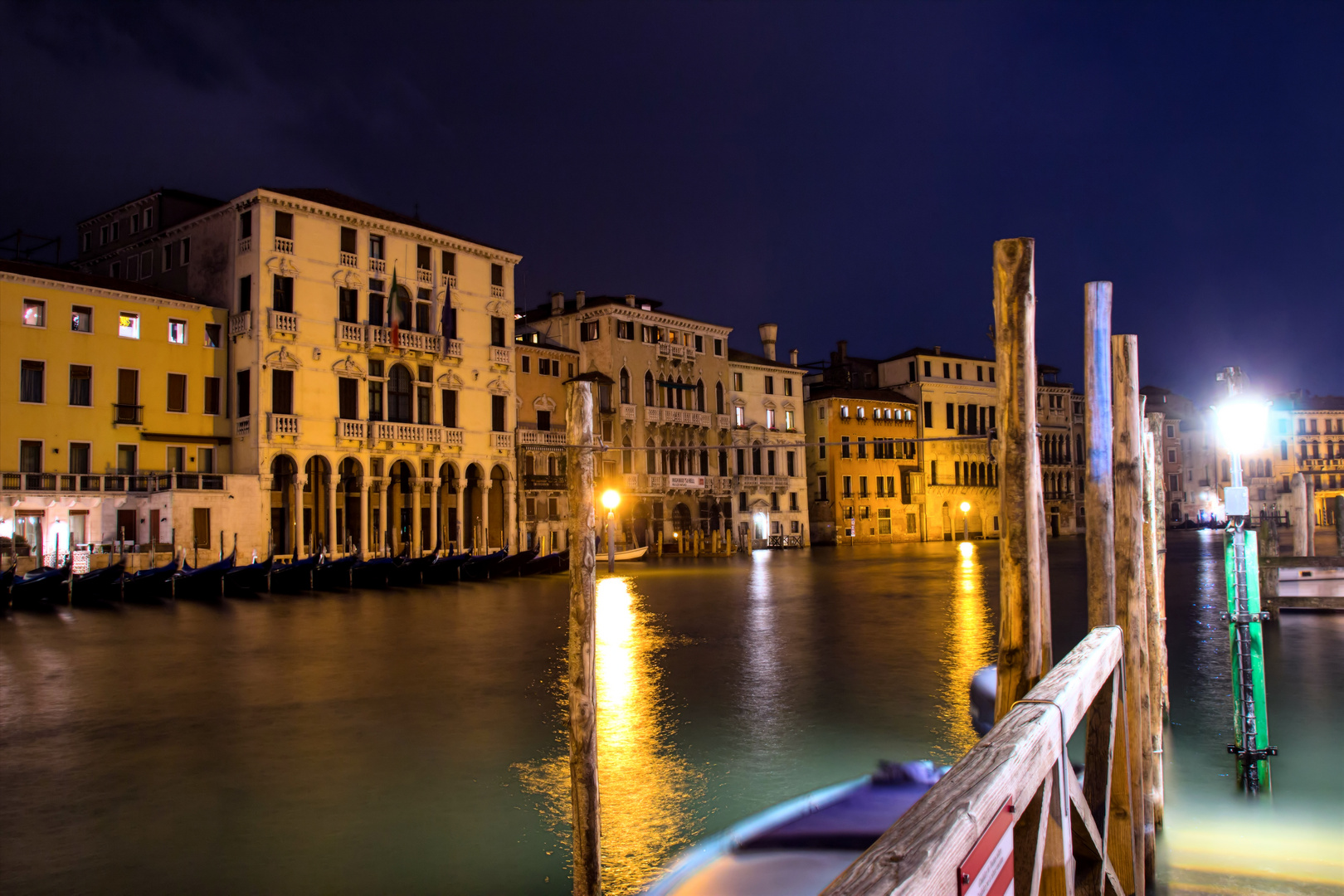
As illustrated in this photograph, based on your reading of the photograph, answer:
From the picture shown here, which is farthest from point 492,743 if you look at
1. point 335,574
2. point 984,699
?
point 335,574

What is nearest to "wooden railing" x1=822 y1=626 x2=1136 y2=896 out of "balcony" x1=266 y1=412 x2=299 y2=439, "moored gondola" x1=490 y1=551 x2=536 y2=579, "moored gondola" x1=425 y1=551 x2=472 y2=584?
"moored gondola" x1=425 y1=551 x2=472 y2=584

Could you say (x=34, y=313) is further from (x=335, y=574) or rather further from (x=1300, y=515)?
(x=1300, y=515)

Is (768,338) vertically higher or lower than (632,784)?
higher

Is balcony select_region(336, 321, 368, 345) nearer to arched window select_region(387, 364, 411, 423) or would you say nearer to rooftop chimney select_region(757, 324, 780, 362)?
arched window select_region(387, 364, 411, 423)

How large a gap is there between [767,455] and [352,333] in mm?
22359

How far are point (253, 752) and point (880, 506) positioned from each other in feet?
152

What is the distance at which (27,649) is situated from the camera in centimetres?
1384

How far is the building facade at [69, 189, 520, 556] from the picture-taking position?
93.8 ft

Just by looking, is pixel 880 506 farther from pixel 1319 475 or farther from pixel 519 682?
pixel 519 682

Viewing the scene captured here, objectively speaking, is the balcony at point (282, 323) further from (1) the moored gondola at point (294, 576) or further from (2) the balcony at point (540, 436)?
(2) the balcony at point (540, 436)

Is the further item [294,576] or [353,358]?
[353,358]

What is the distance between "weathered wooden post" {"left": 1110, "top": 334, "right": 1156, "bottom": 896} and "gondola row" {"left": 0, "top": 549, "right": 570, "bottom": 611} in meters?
20.5

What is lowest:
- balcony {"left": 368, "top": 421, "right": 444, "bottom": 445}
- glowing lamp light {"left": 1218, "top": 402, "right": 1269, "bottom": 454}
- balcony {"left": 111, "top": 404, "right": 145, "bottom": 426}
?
glowing lamp light {"left": 1218, "top": 402, "right": 1269, "bottom": 454}

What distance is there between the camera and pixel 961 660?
11789 millimetres
